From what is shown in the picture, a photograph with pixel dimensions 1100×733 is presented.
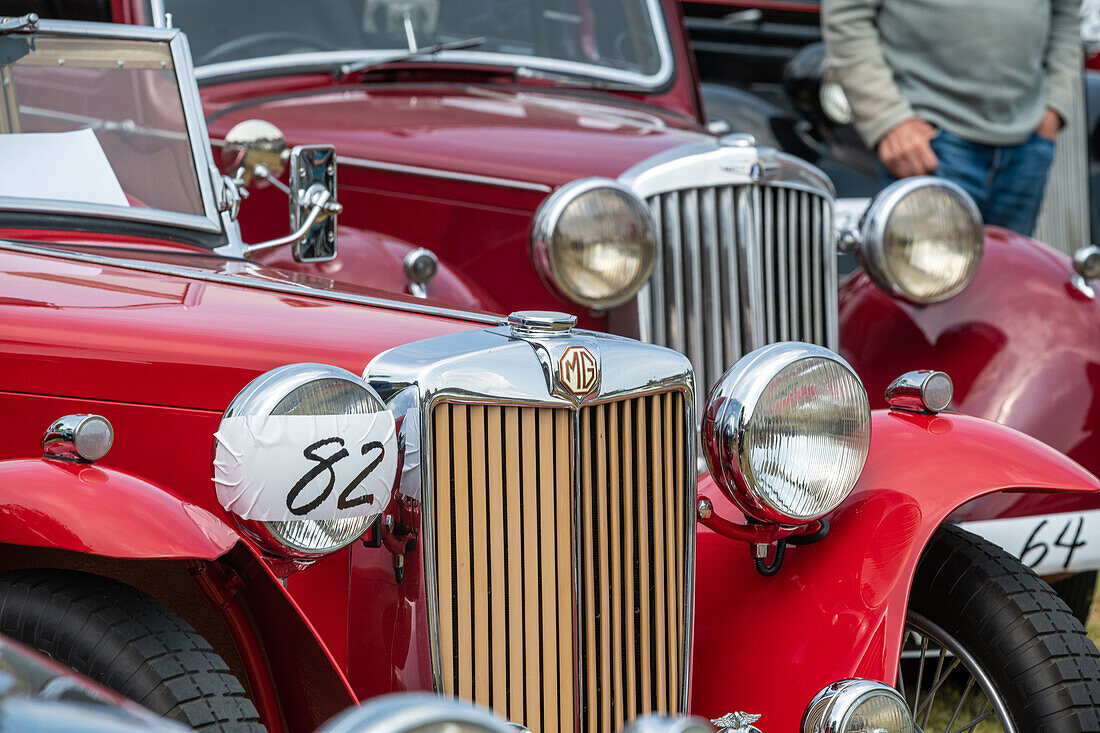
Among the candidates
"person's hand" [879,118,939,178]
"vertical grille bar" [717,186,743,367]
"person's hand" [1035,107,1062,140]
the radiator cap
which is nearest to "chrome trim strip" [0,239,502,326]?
the radiator cap

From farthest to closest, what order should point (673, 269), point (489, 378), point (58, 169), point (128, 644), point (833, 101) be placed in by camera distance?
point (833, 101) < point (673, 269) < point (58, 169) < point (489, 378) < point (128, 644)

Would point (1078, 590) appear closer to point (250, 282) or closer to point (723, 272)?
point (723, 272)

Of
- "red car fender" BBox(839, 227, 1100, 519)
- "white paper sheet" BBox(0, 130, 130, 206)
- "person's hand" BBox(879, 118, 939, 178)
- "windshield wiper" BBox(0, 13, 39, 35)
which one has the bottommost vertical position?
"red car fender" BBox(839, 227, 1100, 519)

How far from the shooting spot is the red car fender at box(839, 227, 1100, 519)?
305 cm

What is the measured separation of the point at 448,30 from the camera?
384cm

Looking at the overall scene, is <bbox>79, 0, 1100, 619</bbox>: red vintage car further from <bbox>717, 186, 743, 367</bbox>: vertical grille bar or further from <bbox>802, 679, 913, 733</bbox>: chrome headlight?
<bbox>802, 679, 913, 733</bbox>: chrome headlight

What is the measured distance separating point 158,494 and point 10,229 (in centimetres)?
79

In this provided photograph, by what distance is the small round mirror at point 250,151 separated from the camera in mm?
2840

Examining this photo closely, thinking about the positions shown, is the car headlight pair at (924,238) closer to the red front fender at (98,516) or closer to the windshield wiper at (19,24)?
the windshield wiper at (19,24)

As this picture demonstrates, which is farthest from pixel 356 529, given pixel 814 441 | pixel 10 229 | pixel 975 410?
pixel 975 410

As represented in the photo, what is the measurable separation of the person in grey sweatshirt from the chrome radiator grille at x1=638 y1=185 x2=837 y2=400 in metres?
0.76

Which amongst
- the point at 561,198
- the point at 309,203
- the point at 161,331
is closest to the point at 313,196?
the point at 309,203

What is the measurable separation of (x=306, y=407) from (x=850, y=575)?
87cm

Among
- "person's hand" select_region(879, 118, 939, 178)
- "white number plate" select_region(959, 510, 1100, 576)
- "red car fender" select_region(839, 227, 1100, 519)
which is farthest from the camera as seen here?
"person's hand" select_region(879, 118, 939, 178)
